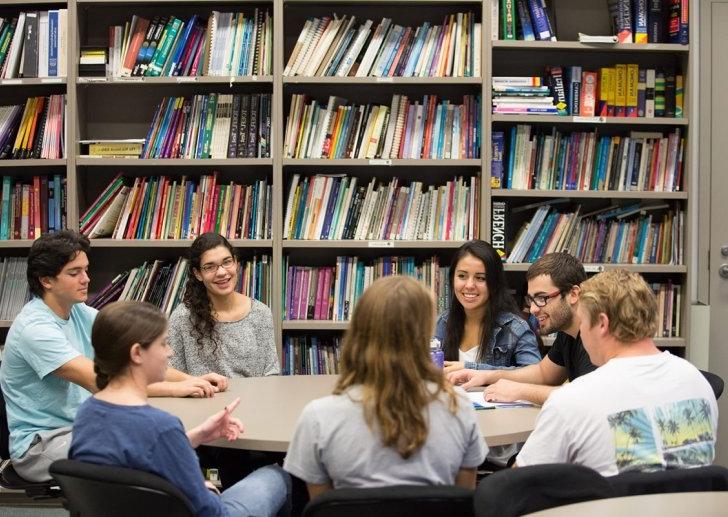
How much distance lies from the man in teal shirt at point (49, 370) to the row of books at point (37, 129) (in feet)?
4.46

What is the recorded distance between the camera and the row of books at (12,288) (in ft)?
14.3

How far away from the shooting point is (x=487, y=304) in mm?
3457

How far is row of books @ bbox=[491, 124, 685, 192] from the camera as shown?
4297 millimetres

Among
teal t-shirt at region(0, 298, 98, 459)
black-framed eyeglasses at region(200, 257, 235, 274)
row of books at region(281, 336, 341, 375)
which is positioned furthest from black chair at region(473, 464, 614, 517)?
row of books at region(281, 336, 341, 375)

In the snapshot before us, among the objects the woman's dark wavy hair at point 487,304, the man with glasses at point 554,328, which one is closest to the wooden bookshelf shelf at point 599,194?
the woman's dark wavy hair at point 487,304

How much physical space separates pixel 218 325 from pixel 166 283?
3.20 feet

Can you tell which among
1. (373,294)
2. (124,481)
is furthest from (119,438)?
(373,294)

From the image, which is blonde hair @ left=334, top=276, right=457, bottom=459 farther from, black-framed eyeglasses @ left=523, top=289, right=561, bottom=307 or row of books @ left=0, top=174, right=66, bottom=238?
row of books @ left=0, top=174, right=66, bottom=238

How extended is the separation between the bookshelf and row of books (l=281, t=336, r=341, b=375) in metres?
→ 0.07

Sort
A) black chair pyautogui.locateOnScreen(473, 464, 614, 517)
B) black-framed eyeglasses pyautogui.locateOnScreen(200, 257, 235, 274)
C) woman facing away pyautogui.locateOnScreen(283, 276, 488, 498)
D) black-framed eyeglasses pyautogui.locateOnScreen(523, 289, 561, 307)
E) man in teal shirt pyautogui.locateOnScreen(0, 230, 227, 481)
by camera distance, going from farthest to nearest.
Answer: black-framed eyeglasses pyautogui.locateOnScreen(200, 257, 235, 274) → black-framed eyeglasses pyautogui.locateOnScreen(523, 289, 561, 307) → man in teal shirt pyautogui.locateOnScreen(0, 230, 227, 481) → woman facing away pyautogui.locateOnScreen(283, 276, 488, 498) → black chair pyautogui.locateOnScreen(473, 464, 614, 517)

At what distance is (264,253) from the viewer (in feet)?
14.5

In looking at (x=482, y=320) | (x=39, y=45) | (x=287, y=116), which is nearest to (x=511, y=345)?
(x=482, y=320)

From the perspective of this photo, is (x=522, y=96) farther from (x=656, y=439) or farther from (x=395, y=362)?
(x=395, y=362)

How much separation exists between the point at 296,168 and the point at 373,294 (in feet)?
8.31
